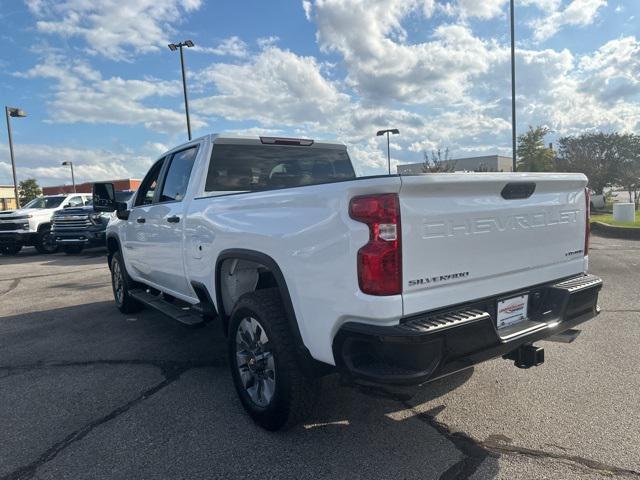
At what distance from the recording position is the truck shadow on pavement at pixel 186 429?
2746mm

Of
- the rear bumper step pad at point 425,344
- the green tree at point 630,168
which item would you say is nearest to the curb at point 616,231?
the rear bumper step pad at point 425,344

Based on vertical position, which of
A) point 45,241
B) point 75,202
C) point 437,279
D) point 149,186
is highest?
point 149,186

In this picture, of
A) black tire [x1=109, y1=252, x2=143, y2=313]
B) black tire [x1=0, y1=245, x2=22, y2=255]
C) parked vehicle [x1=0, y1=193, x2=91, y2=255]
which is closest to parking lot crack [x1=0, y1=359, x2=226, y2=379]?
black tire [x1=109, y1=252, x2=143, y2=313]

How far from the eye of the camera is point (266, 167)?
4543 millimetres

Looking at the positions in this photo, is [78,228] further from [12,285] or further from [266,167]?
[266,167]

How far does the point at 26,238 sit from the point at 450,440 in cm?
1634

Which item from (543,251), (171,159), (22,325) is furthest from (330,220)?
(22,325)

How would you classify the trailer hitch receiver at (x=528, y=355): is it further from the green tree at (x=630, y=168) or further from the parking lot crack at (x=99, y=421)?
the green tree at (x=630, y=168)

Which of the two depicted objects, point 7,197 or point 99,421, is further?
point 7,197

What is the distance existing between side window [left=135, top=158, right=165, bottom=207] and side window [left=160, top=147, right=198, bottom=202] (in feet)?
1.12

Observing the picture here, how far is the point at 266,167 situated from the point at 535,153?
94.1 ft

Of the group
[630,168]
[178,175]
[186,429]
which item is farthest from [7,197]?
[186,429]

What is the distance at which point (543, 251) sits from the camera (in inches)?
122

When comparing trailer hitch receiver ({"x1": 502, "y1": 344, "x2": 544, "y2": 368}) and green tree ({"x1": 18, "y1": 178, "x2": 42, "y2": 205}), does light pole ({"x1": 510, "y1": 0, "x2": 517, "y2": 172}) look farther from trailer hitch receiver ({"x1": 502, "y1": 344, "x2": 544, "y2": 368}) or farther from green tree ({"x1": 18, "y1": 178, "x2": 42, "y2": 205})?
green tree ({"x1": 18, "y1": 178, "x2": 42, "y2": 205})
